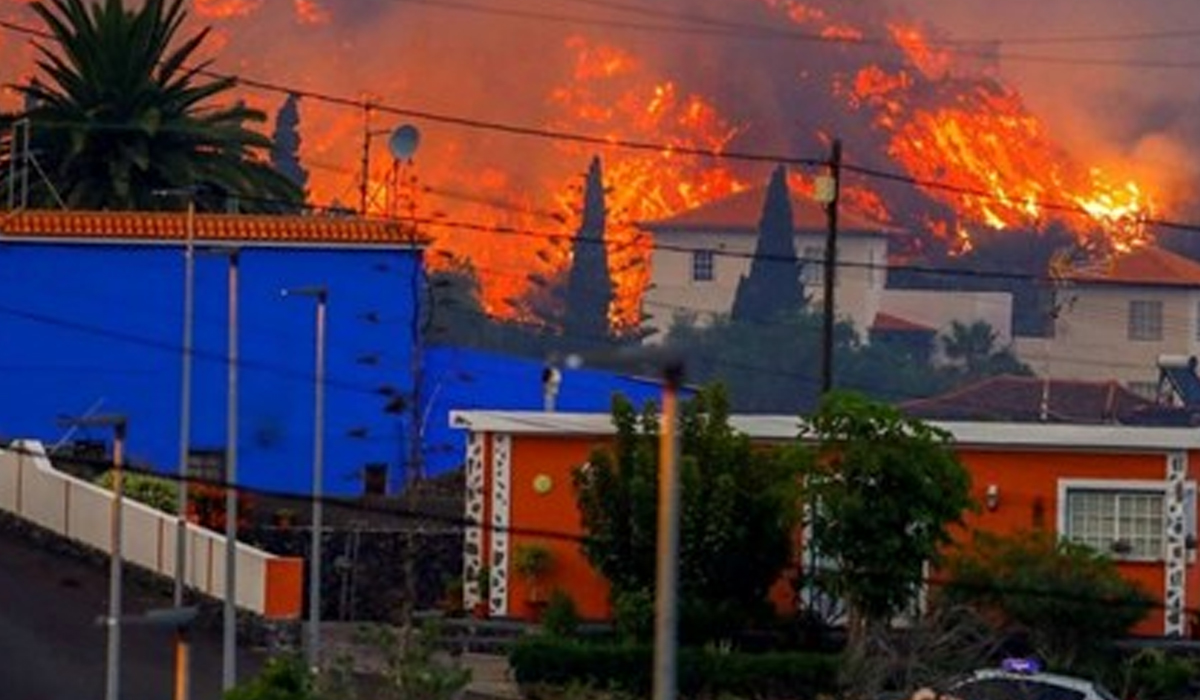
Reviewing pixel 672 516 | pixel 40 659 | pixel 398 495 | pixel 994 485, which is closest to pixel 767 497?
pixel 994 485

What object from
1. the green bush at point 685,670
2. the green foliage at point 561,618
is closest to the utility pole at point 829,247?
the green foliage at point 561,618

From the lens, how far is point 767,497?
55.2 metres

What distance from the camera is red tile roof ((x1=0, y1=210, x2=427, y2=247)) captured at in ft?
241

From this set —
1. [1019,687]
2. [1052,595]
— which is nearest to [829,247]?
[1052,595]

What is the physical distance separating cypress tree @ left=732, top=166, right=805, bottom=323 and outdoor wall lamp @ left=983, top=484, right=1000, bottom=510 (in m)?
118

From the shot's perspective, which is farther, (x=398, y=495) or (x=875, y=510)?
(x=398, y=495)

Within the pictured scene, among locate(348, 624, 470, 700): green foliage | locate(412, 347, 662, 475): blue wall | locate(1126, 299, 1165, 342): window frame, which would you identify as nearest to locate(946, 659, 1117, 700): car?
locate(348, 624, 470, 700): green foliage

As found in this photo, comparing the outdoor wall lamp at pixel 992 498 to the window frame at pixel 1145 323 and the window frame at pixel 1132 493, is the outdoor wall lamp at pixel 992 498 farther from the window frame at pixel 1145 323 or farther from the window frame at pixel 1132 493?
the window frame at pixel 1145 323

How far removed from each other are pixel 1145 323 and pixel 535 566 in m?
137

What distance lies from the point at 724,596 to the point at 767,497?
1802 millimetres

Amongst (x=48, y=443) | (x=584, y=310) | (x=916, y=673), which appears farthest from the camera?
(x=584, y=310)

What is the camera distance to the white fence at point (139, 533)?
57.9 metres

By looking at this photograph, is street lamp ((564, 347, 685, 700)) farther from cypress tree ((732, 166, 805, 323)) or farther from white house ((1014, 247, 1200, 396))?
white house ((1014, 247, 1200, 396))

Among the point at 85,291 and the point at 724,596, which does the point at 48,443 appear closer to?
the point at 85,291
